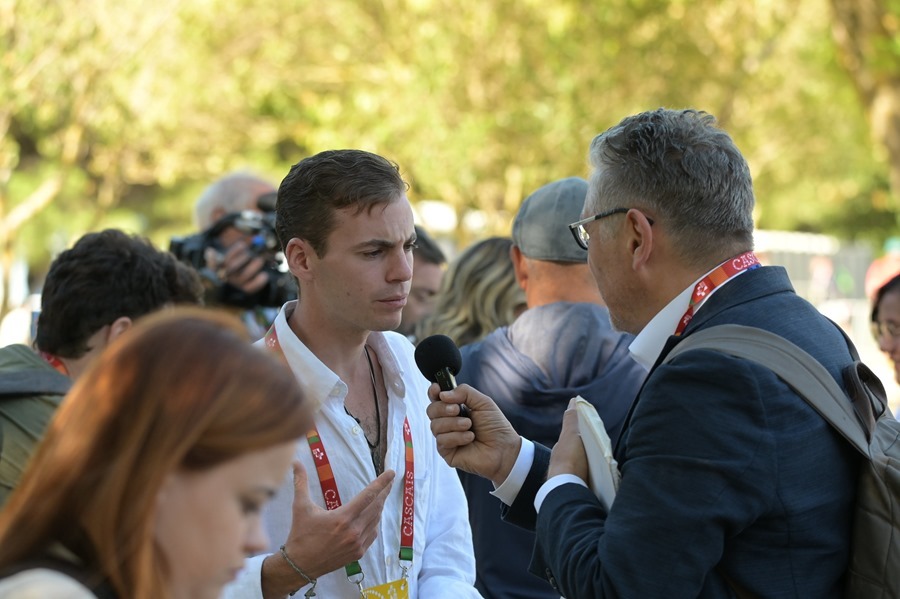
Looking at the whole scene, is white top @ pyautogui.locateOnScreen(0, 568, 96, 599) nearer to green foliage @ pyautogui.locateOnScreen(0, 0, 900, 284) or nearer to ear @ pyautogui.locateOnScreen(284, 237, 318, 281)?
ear @ pyautogui.locateOnScreen(284, 237, 318, 281)

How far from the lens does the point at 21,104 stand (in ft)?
43.8

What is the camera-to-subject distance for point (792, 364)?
2.52 m

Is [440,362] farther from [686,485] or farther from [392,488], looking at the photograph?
[686,485]

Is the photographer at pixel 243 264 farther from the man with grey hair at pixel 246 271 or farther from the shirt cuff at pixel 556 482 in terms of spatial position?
the shirt cuff at pixel 556 482

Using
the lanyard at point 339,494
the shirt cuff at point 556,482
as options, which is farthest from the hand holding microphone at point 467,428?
the shirt cuff at point 556,482

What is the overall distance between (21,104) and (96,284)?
10.6 metres

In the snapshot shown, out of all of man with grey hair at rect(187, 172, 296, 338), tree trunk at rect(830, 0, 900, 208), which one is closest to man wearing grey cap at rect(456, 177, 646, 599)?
man with grey hair at rect(187, 172, 296, 338)

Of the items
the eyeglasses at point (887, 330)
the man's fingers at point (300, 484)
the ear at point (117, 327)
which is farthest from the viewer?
the eyeglasses at point (887, 330)

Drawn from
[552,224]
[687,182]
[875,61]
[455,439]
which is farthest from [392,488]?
[875,61]

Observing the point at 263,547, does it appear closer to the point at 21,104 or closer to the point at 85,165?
the point at 21,104

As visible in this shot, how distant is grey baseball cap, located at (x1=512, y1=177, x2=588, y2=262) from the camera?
14.6ft

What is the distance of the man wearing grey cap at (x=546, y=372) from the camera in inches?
164

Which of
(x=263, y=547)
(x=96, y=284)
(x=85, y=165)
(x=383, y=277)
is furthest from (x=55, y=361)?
(x=85, y=165)

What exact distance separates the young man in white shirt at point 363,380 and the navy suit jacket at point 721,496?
0.85 metres
